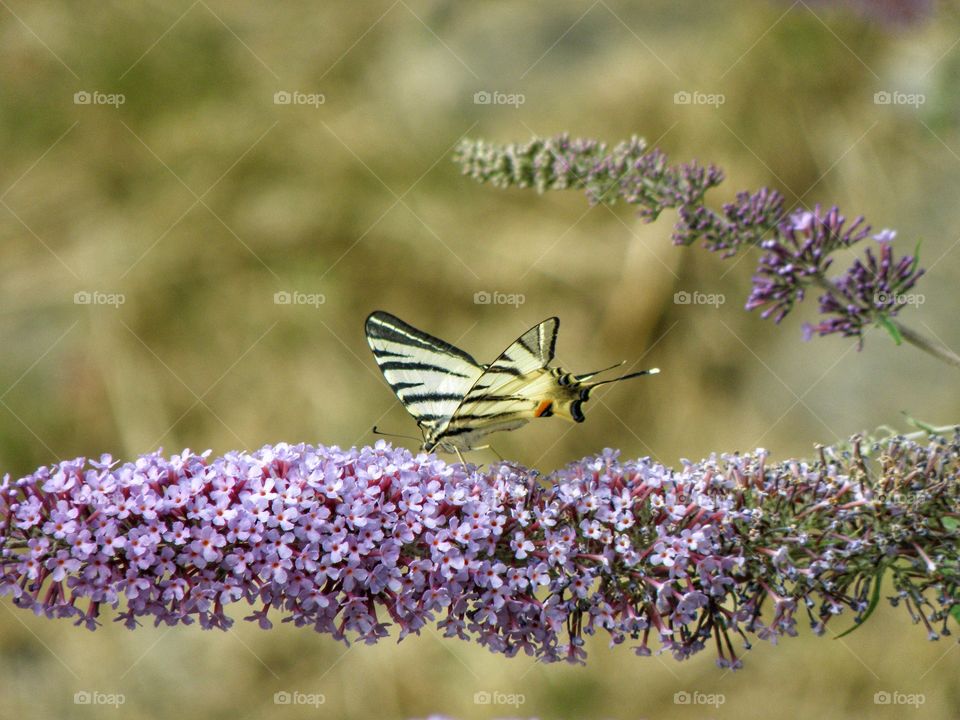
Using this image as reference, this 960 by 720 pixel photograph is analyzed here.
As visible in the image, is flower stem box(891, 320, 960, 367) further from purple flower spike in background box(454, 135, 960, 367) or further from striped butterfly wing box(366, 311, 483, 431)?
striped butterfly wing box(366, 311, 483, 431)

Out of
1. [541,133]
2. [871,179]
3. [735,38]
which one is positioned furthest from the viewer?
[541,133]

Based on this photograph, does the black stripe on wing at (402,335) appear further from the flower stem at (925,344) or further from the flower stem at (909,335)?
the flower stem at (925,344)

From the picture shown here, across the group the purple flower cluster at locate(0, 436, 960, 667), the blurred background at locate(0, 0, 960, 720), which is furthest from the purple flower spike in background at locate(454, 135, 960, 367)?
the blurred background at locate(0, 0, 960, 720)

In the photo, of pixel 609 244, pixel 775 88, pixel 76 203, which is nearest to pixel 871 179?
pixel 775 88

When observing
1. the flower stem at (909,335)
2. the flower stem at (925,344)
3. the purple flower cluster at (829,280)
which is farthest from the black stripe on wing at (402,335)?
the flower stem at (925,344)

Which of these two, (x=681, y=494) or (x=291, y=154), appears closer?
(x=681, y=494)

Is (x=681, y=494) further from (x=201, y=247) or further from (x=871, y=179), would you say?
(x=201, y=247)

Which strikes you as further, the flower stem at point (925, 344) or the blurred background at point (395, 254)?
the blurred background at point (395, 254)
